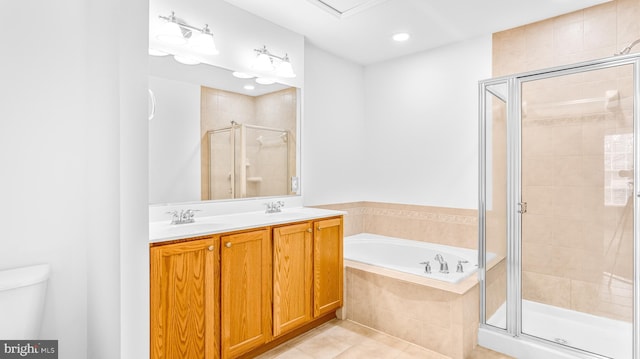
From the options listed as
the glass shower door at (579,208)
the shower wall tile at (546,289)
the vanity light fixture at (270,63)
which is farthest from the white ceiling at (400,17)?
the shower wall tile at (546,289)

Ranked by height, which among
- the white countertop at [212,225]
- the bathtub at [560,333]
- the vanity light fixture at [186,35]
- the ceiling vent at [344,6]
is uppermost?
the ceiling vent at [344,6]

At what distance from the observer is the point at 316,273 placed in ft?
7.72

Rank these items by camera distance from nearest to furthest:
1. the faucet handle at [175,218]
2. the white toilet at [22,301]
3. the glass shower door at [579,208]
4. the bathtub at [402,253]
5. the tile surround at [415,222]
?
the white toilet at [22,301], the glass shower door at [579,208], the faucet handle at [175,218], the bathtub at [402,253], the tile surround at [415,222]

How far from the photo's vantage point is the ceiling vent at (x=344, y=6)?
8.02ft

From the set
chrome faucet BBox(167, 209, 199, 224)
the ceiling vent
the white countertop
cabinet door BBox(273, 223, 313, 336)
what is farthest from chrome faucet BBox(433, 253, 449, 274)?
the ceiling vent

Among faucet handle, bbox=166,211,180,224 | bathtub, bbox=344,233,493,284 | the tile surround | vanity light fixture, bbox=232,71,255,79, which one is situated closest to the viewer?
faucet handle, bbox=166,211,180,224

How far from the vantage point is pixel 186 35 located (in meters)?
2.16

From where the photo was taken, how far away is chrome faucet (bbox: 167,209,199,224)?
80.7 inches

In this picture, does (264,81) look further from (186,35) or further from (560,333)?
(560,333)

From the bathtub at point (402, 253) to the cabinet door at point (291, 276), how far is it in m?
0.61

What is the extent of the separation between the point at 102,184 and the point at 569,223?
2.74m

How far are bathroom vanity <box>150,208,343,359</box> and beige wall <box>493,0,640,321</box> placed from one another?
1405mm

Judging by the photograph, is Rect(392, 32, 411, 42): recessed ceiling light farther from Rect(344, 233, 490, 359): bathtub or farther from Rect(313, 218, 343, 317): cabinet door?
Rect(344, 233, 490, 359): bathtub
